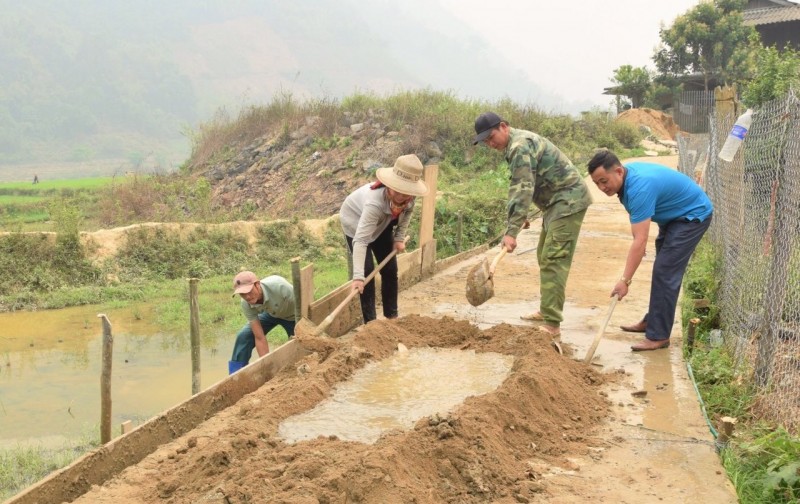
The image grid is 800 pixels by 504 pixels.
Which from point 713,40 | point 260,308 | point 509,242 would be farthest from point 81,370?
point 713,40

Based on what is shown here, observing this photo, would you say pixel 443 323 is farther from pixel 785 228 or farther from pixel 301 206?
pixel 301 206

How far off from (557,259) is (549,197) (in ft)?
1.60

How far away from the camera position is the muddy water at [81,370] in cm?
705

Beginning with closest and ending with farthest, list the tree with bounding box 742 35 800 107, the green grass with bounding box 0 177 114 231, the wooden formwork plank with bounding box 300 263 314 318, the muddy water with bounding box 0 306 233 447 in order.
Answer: the wooden formwork plank with bounding box 300 263 314 318
the muddy water with bounding box 0 306 233 447
the tree with bounding box 742 35 800 107
the green grass with bounding box 0 177 114 231

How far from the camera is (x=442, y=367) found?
17.1 ft

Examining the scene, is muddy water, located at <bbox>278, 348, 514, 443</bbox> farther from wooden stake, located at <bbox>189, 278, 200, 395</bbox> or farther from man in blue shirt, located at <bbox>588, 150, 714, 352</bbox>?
wooden stake, located at <bbox>189, 278, 200, 395</bbox>

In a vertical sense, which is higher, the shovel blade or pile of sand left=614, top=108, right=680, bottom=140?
pile of sand left=614, top=108, right=680, bottom=140

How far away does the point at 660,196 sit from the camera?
507cm

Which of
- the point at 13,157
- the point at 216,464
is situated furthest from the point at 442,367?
the point at 13,157

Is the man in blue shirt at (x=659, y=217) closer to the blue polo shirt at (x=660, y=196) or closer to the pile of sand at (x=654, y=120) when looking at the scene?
the blue polo shirt at (x=660, y=196)

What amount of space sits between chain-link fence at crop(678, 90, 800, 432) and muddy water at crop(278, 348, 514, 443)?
160 cm

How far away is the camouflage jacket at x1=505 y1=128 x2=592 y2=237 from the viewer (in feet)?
17.6

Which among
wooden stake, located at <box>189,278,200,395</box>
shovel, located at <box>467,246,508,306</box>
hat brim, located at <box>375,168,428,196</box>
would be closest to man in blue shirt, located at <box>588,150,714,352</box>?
shovel, located at <box>467,246,508,306</box>

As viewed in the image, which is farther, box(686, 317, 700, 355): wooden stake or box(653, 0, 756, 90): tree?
box(653, 0, 756, 90): tree
